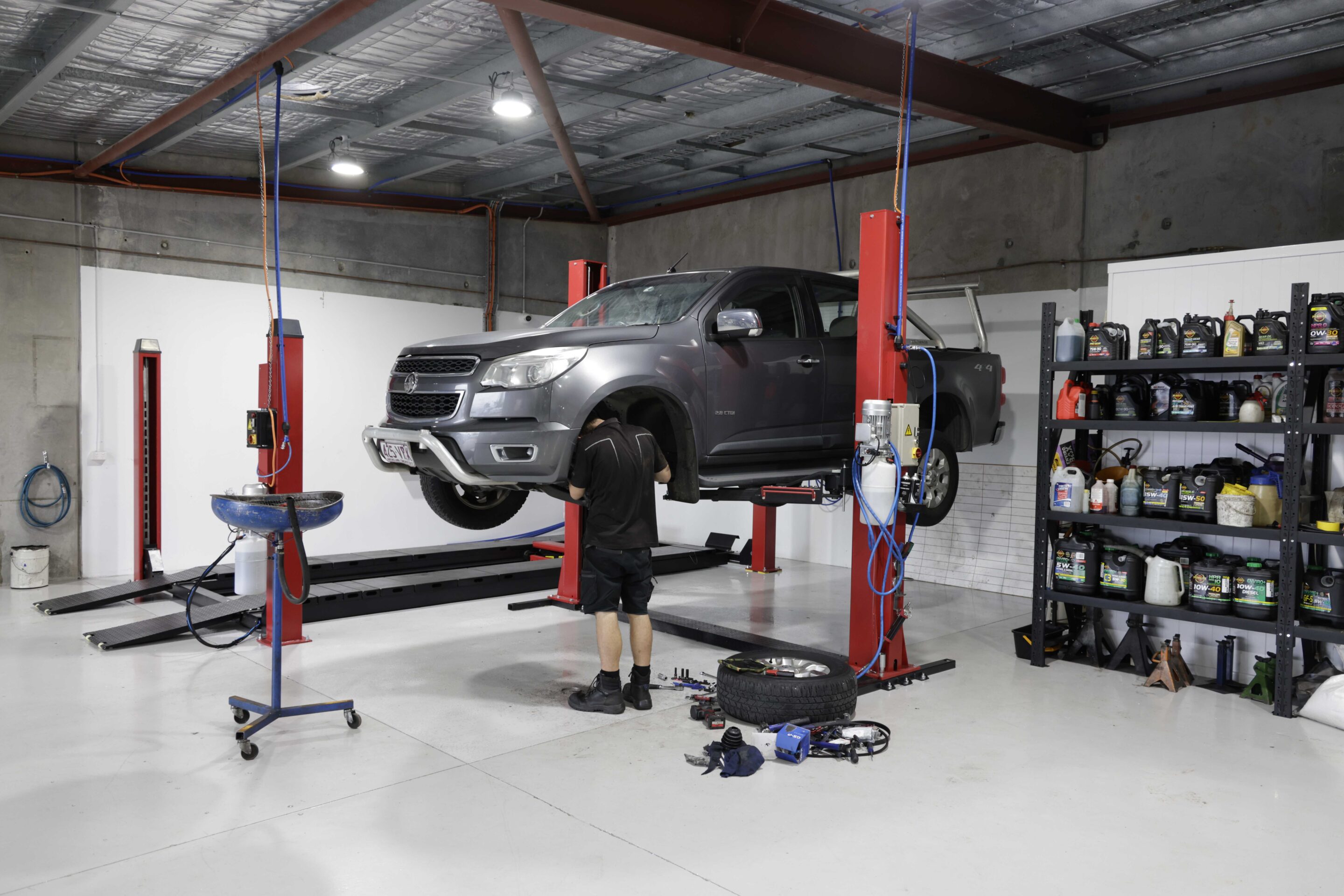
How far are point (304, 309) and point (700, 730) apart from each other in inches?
261

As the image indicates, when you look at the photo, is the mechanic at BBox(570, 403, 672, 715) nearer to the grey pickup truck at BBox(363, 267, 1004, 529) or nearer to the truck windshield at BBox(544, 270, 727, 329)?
the grey pickup truck at BBox(363, 267, 1004, 529)

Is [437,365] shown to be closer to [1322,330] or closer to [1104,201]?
[1322,330]

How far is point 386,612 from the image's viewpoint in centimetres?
670

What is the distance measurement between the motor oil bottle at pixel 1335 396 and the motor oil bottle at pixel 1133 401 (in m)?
0.87

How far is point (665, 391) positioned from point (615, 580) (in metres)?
0.96

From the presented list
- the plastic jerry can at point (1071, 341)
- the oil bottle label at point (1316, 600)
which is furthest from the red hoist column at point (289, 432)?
the oil bottle label at point (1316, 600)

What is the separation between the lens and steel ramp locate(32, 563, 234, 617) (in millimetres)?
6426

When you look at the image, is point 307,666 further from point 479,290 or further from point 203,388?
point 479,290

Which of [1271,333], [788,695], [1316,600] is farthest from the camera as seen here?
[1271,333]

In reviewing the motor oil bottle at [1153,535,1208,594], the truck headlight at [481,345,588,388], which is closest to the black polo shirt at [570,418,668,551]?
the truck headlight at [481,345,588,388]

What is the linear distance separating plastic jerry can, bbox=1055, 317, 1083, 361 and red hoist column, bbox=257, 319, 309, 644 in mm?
4388

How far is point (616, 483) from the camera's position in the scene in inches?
167

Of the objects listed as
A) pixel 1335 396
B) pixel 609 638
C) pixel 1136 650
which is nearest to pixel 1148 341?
pixel 1335 396

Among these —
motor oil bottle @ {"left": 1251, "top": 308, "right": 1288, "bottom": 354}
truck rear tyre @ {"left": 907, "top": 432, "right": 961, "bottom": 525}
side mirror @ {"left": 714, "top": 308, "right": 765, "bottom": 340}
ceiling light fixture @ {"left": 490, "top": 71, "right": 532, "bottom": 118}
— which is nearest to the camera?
motor oil bottle @ {"left": 1251, "top": 308, "right": 1288, "bottom": 354}
